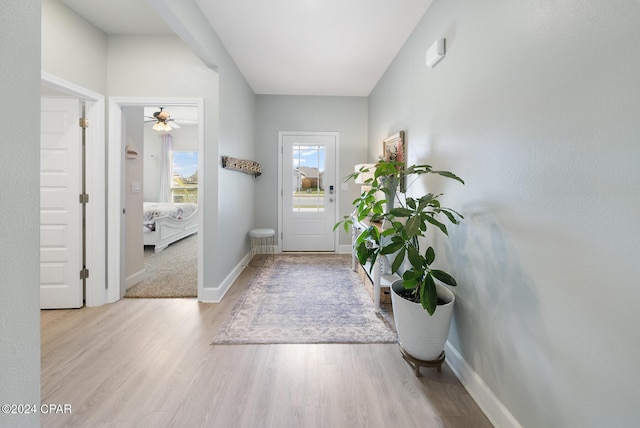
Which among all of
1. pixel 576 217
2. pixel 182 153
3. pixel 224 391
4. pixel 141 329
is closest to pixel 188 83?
pixel 141 329

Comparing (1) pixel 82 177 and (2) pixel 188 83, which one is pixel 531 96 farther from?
(1) pixel 82 177

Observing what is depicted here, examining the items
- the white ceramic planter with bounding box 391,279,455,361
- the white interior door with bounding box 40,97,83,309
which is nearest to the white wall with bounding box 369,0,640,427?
the white ceramic planter with bounding box 391,279,455,361

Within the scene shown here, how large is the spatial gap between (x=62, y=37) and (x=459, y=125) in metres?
3.12

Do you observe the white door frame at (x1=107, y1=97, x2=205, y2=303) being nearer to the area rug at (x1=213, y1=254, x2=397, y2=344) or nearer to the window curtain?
the area rug at (x1=213, y1=254, x2=397, y2=344)

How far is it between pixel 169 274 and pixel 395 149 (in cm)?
315

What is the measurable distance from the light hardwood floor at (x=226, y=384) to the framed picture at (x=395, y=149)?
5.56 ft

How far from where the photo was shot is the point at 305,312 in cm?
254

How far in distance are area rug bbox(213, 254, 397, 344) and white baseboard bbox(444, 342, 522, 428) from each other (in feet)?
1.48

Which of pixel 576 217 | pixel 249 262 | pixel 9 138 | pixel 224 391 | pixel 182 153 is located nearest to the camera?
pixel 9 138

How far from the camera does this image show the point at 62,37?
7.45 ft

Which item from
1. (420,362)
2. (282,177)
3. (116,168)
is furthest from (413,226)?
(282,177)

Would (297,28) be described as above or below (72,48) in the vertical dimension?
above

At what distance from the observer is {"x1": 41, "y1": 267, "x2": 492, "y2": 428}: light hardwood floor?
4.62 feet

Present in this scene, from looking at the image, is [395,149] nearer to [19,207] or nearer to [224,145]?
[224,145]
